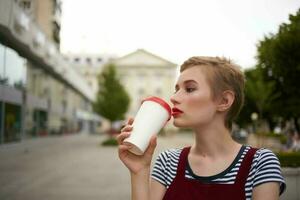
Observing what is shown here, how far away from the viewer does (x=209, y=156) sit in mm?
1711

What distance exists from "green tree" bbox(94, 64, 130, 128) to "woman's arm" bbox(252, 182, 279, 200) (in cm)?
2951

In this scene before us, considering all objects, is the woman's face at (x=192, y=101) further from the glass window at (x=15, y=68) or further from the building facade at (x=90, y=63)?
the building facade at (x=90, y=63)

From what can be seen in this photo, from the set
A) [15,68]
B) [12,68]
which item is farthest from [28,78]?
[12,68]

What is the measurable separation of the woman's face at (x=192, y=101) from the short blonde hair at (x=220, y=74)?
28 mm

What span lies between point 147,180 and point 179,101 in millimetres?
361

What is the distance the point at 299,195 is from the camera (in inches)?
237

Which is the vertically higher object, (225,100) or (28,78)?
(28,78)

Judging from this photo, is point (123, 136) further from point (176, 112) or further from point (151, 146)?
point (176, 112)

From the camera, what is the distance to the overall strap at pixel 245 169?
1.57 meters

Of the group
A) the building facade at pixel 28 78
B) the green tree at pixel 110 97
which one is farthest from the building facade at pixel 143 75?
the green tree at pixel 110 97

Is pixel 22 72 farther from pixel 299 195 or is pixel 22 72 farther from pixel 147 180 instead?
pixel 147 180

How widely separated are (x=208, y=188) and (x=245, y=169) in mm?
165

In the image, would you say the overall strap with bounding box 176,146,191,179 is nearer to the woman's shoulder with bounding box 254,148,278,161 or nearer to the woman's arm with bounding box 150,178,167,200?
the woman's arm with bounding box 150,178,167,200

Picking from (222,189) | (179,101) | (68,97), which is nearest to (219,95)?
(179,101)
